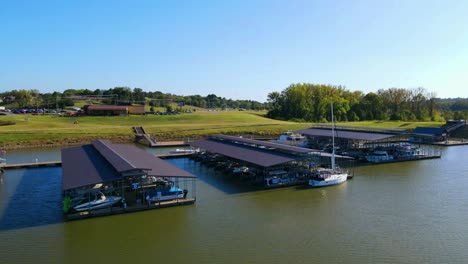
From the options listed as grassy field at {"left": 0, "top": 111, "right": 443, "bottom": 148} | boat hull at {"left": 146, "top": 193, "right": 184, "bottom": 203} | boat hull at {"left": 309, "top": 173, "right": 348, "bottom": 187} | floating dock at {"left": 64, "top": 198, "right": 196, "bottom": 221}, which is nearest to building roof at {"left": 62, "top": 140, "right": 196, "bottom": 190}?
boat hull at {"left": 146, "top": 193, "right": 184, "bottom": 203}

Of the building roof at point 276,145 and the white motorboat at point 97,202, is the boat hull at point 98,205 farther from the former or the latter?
the building roof at point 276,145

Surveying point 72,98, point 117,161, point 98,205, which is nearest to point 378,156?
point 117,161

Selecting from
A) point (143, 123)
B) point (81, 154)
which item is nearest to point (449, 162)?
point (81, 154)

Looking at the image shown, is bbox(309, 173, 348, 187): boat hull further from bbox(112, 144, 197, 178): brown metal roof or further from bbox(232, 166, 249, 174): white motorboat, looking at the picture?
bbox(112, 144, 197, 178): brown metal roof

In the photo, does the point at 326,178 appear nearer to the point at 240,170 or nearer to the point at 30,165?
the point at 240,170

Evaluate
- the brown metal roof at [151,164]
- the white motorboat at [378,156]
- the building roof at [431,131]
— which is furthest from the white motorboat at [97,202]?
the building roof at [431,131]

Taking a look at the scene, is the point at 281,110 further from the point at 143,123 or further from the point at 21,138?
the point at 21,138
